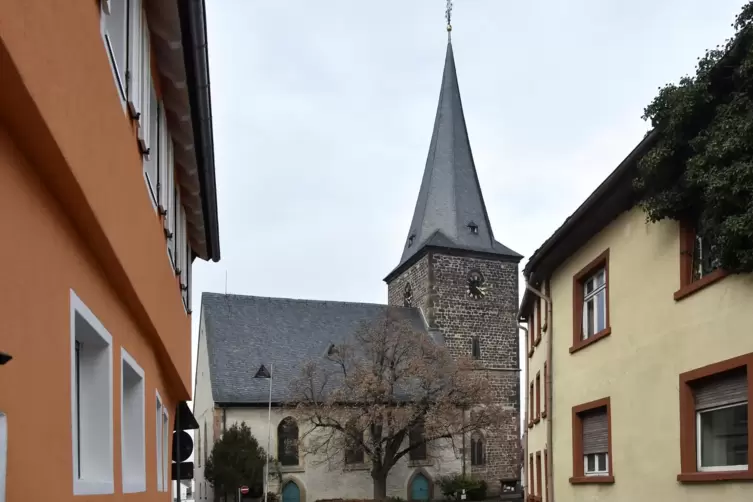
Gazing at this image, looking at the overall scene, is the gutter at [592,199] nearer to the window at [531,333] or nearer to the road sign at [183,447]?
the window at [531,333]

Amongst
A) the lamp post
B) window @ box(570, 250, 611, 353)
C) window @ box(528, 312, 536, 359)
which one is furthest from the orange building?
the lamp post

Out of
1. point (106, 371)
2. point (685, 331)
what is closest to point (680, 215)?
point (685, 331)

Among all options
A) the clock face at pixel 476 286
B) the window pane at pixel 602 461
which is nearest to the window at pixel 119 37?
the window pane at pixel 602 461

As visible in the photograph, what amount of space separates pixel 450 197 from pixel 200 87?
1968 inches

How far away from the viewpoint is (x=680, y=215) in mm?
9656

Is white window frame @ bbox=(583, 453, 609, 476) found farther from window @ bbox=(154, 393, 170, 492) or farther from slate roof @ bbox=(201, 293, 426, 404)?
slate roof @ bbox=(201, 293, 426, 404)

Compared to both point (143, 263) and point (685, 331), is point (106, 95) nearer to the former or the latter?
point (143, 263)

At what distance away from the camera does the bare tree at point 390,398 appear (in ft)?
137

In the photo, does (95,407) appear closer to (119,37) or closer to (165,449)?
(119,37)

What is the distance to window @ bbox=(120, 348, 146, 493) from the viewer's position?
7.10 m

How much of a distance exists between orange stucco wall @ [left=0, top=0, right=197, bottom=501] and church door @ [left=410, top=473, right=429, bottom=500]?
46.0 metres

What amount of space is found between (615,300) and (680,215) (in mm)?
2953

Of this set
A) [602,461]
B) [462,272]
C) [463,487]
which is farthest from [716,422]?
[462,272]

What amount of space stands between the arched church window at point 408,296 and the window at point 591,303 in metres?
43.0
